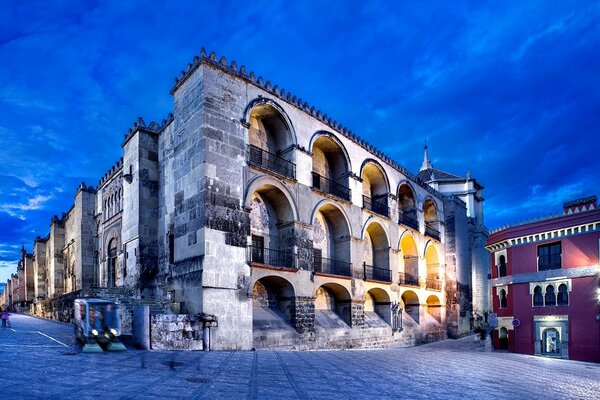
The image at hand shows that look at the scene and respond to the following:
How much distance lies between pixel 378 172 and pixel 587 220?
12569 mm

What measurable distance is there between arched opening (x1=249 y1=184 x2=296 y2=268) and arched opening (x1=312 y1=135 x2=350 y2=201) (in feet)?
13.9

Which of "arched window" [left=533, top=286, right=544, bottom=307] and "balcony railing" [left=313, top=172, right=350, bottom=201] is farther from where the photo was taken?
"balcony railing" [left=313, top=172, right=350, bottom=201]

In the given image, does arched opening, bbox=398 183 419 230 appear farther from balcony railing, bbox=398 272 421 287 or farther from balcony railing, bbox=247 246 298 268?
balcony railing, bbox=247 246 298 268

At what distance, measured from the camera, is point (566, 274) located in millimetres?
20281

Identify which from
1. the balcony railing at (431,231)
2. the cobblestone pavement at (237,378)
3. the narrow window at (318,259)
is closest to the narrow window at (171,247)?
the cobblestone pavement at (237,378)

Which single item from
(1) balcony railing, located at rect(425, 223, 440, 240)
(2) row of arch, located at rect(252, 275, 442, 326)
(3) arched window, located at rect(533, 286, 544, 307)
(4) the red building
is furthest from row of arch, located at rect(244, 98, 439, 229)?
(3) arched window, located at rect(533, 286, 544, 307)

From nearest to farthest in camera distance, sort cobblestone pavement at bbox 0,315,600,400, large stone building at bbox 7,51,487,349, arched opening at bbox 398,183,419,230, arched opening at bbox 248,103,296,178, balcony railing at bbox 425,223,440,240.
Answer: cobblestone pavement at bbox 0,315,600,400 < large stone building at bbox 7,51,487,349 < arched opening at bbox 248,103,296,178 < arched opening at bbox 398,183,419,230 < balcony railing at bbox 425,223,440,240

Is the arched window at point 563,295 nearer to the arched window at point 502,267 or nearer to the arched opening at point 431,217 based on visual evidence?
the arched window at point 502,267

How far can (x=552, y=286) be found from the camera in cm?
2083

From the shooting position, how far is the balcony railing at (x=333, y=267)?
22.9m

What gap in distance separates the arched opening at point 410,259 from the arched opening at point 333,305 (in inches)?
354

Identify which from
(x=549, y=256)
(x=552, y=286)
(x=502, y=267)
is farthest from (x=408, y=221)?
(x=552, y=286)

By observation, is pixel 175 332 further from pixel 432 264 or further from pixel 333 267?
pixel 432 264

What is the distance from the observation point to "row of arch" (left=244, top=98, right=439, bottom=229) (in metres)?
20.3
